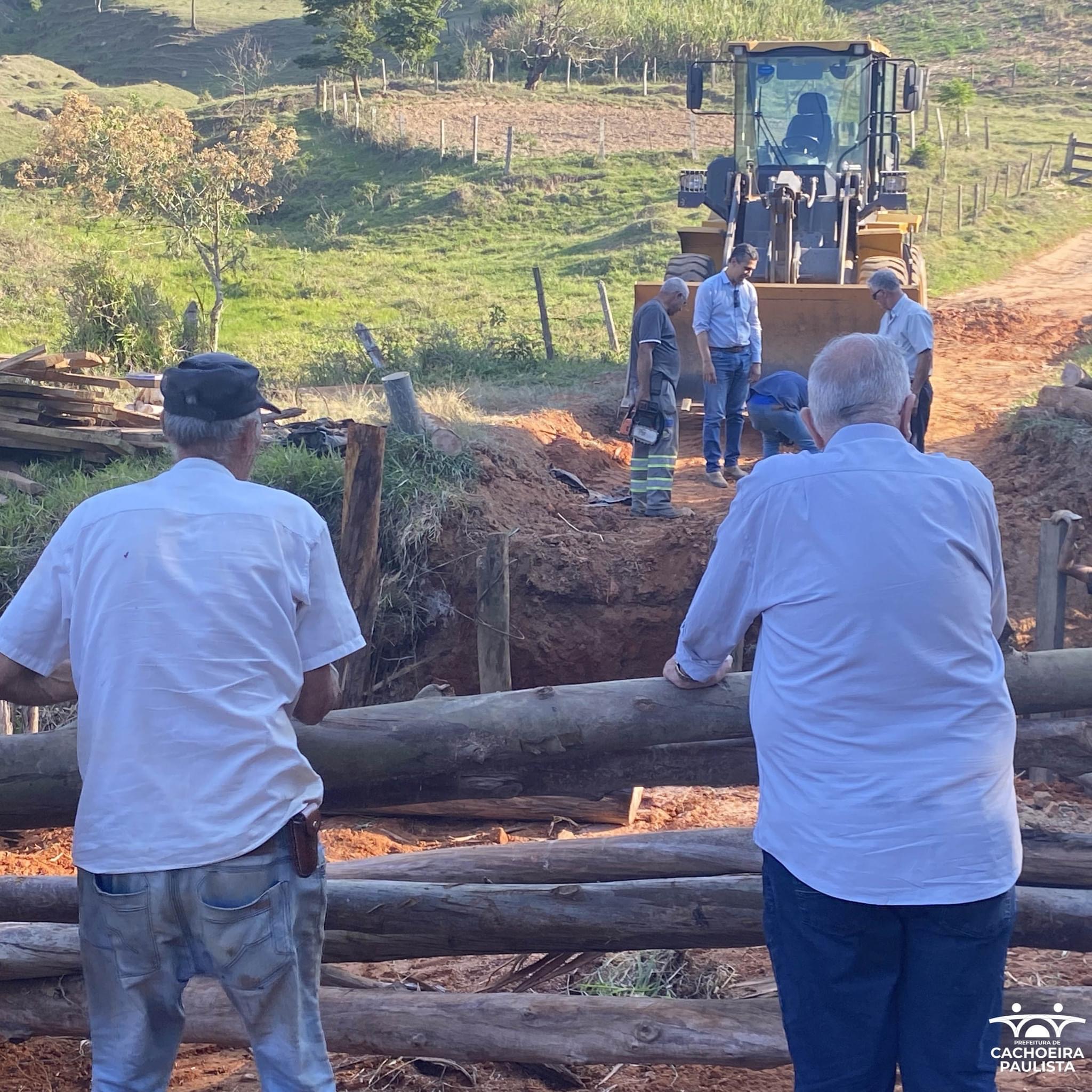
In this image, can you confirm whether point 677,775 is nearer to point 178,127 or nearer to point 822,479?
point 822,479

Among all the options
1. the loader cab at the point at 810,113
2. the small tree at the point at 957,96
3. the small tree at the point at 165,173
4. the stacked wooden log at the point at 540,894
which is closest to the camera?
the stacked wooden log at the point at 540,894

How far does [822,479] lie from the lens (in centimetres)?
236

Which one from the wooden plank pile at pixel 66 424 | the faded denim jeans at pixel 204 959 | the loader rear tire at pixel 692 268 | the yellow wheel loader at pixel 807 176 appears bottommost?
the faded denim jeans at pixel 204 959

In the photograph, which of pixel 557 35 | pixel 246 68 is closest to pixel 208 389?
pixel 557 35

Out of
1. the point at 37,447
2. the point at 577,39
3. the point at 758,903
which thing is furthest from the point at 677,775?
the point at 577,39

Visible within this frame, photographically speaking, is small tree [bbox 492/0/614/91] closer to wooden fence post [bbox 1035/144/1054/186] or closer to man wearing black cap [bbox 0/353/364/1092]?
wooden fence post [bbox 1035/144/1054/186]

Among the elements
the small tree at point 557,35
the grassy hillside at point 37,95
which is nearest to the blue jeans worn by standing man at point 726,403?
the grassy hillside at point 37,95

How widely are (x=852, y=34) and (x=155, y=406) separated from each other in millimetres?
36769

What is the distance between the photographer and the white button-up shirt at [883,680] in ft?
7.33

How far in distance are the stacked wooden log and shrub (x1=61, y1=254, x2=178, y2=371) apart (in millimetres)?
12359

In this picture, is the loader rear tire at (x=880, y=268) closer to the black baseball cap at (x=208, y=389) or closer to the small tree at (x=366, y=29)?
the black baseball cap at (x=208, y=389)

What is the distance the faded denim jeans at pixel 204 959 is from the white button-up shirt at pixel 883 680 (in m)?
0.96

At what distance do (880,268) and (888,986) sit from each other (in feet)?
34.6

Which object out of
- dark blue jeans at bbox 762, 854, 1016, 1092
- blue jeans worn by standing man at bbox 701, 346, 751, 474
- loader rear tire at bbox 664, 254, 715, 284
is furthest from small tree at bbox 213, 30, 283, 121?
dark blue jeans at bbox 762, 854, 1016, 1092
